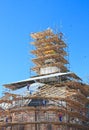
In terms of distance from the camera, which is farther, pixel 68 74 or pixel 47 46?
pixel 47 46

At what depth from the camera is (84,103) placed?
222ft

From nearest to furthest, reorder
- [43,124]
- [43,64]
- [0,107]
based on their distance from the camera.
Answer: [43,124], [0,107], [43,64]

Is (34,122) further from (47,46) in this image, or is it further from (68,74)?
(47,46)

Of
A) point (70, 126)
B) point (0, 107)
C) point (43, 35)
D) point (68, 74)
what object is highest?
point (43, 35)

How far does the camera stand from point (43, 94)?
6444 cm

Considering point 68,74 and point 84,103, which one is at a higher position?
point 68,74

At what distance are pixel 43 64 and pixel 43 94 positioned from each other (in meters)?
15.0

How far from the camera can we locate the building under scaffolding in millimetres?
61553

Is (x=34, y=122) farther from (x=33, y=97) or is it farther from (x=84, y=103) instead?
(x=84, y=103)

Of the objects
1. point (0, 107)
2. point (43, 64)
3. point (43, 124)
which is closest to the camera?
point (43, 124)

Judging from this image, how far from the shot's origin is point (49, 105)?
6262 centimetres

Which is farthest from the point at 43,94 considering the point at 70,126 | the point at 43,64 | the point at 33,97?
the point at 43,64

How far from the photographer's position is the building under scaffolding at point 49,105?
61553 millimetres

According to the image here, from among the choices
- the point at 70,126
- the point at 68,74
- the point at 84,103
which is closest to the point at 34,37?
the point at 68,74
